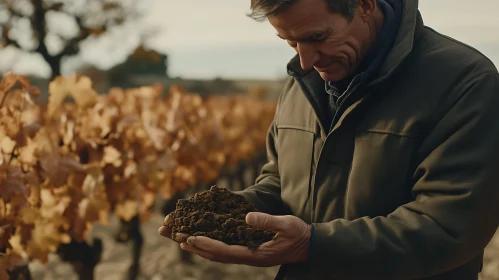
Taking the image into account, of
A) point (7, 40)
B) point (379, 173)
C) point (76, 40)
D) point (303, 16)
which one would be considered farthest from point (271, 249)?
point (76, 40)

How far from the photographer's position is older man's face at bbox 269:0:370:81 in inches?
89.0

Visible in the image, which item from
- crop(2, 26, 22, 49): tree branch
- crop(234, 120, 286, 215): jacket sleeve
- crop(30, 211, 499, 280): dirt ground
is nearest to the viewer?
crop(234, 120, 286, 215): jacket sleeve

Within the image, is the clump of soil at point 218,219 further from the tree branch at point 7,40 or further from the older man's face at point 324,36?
the tree branch at point 7,40

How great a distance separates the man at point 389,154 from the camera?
2164mm

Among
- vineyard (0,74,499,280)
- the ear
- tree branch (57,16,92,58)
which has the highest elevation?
the ear

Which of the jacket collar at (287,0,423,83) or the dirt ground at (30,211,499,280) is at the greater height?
the jacket collar at (287,0,423,83)

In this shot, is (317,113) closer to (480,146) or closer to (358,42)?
(358,42)

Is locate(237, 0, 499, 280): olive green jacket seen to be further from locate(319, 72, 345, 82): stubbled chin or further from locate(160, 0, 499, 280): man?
locate(319, 72, 345, 82): stubbled chin

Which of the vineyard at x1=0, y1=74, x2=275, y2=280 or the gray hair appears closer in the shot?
the gray hair

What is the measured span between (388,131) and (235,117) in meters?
10.6

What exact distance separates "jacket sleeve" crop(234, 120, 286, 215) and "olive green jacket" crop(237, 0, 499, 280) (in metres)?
0.34

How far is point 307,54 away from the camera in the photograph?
92.2 inches

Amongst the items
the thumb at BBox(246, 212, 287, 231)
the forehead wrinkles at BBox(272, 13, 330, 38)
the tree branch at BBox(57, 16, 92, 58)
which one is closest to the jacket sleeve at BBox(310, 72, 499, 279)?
the thumb at BBox(246, 212, 287, 231)

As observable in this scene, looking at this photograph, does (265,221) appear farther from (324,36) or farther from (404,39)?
(404,39)
